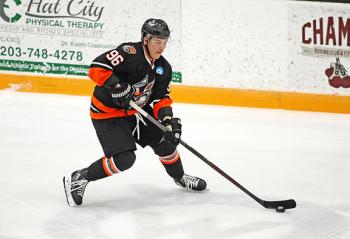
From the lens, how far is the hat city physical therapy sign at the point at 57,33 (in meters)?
6.77

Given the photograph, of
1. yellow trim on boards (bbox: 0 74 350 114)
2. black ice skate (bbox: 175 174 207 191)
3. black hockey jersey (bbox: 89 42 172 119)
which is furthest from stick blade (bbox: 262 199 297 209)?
yellow trim on boards (bbox: 0 74 350 114)

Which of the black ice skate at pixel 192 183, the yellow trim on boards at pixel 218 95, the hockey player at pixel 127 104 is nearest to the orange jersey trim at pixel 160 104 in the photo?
the hockey player at pixel 127 104

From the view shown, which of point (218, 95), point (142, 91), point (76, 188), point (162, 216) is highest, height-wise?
point (142, 91)

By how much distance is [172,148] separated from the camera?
4.43 meters

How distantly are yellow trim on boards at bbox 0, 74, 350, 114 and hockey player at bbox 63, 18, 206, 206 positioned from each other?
2079 mm

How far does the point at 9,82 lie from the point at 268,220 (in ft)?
11.6

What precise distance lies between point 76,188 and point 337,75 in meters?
2.62

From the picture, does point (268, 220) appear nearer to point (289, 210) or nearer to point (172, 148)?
point (289, 210)

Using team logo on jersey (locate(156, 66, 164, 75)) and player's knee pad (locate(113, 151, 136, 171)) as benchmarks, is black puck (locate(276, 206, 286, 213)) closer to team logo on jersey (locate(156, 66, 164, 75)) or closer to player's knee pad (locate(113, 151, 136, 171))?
player's knee pad (locate(113, 151, 136, 171))

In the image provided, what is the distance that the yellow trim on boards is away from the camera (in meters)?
6.27

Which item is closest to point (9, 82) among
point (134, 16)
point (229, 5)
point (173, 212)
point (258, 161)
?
point (134, 16)

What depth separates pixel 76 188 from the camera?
431 centimetres

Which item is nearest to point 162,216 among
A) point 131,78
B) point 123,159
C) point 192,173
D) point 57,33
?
point 123,159

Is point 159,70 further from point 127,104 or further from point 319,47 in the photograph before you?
point 319,47
